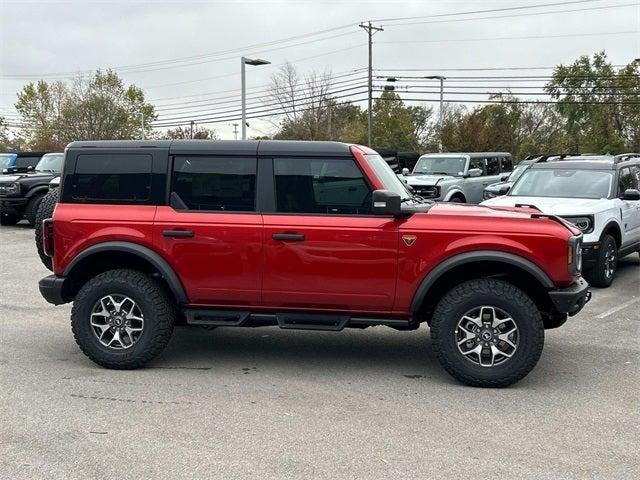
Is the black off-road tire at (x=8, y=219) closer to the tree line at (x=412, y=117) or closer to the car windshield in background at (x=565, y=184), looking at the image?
the car windshield in background at (x=565, y=184)

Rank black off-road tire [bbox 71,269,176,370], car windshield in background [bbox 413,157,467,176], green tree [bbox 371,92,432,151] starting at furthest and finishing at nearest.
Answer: green tree [bbox 371,92,432,151], car windshield in background [bbox 413,157,467,176], black off-road tire [bbox 71,269,176,370]

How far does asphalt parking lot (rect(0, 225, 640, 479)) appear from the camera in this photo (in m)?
3.85

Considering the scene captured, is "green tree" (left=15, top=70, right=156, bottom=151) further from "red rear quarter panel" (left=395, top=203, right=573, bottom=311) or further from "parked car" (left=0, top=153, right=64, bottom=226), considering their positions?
"red rear quarter panel" (left=395, top=203, right=573, bottom=311)

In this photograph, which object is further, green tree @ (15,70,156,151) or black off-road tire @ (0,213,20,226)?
green tree @ (15,70,156,151)

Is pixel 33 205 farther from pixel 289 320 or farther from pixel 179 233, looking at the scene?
pixel 289 320

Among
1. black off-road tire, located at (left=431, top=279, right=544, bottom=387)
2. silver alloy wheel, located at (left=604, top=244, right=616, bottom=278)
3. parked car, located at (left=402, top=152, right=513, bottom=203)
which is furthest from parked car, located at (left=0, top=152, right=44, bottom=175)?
black off-road tire, located at (left=431, top=279, right=544, bottom=387)

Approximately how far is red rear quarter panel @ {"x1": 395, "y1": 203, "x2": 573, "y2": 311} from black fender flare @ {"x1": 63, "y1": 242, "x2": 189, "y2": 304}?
5.88 ft

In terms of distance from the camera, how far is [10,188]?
54.5ft

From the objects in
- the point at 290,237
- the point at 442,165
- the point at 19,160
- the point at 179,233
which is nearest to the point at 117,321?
the point at 179,233

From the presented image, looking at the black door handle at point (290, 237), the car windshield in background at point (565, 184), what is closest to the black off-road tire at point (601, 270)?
the car windshield in background at point (565, 184)

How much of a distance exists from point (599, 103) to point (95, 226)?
49621 mm

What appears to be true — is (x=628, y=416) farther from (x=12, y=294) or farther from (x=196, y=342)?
(x=12, y=294)

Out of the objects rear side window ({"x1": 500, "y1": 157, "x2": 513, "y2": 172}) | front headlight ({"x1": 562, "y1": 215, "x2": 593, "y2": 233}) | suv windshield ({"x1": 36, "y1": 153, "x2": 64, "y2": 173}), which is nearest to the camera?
front headlight ({"x1": 562, "y1": 215, "x2": 593, "y2": 233})

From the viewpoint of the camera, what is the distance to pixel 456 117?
42469 millimetres
